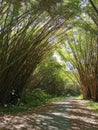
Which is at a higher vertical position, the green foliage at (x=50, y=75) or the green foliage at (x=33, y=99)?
the green foliage at (x=50, y=75)

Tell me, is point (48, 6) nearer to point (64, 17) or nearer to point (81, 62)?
point (64, 17)

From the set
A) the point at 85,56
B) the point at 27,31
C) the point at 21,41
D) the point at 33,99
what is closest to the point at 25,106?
the point at 21,41

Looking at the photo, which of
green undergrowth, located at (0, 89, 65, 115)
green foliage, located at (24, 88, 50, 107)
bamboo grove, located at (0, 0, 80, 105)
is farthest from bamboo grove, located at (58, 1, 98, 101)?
bamboo grove, located at (0, 0, 80, 105)

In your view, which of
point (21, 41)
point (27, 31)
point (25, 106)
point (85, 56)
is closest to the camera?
point (21, 41)

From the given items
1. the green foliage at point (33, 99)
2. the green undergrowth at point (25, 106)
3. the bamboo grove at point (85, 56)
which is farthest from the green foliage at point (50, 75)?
the green undergrowth at point (25, 106)

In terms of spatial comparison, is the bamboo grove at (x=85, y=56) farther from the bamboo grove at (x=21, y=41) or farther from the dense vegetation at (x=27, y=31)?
the bamboo grove at (x=21, y=41)

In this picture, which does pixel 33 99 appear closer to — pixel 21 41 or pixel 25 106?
pixel 25 106

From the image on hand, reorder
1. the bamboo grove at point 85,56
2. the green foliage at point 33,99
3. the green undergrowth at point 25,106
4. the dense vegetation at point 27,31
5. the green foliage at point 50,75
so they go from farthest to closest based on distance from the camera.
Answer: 1. the green foliage at point 50,75
2. the bamboo grove at point 85,56
3. the green foliage at point 33,99
4. the green undergrowth at point 25,106
5. the dense vegetation at point 27,31

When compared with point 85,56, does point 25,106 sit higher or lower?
lower

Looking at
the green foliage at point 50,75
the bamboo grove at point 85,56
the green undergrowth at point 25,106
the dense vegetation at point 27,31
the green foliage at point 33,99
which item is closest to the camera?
the dense vegetation at point 27,31

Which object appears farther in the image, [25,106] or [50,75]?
[50,75]

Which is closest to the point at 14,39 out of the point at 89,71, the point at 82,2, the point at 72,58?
the point at 82,2

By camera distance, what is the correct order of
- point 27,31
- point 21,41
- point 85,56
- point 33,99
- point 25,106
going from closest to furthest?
point 21,41, point 27,31, point 25,106, point 33,99, point 85,56

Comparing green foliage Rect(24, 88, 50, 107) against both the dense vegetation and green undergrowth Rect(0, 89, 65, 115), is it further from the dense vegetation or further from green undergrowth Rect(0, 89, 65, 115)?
the dense vegetation
